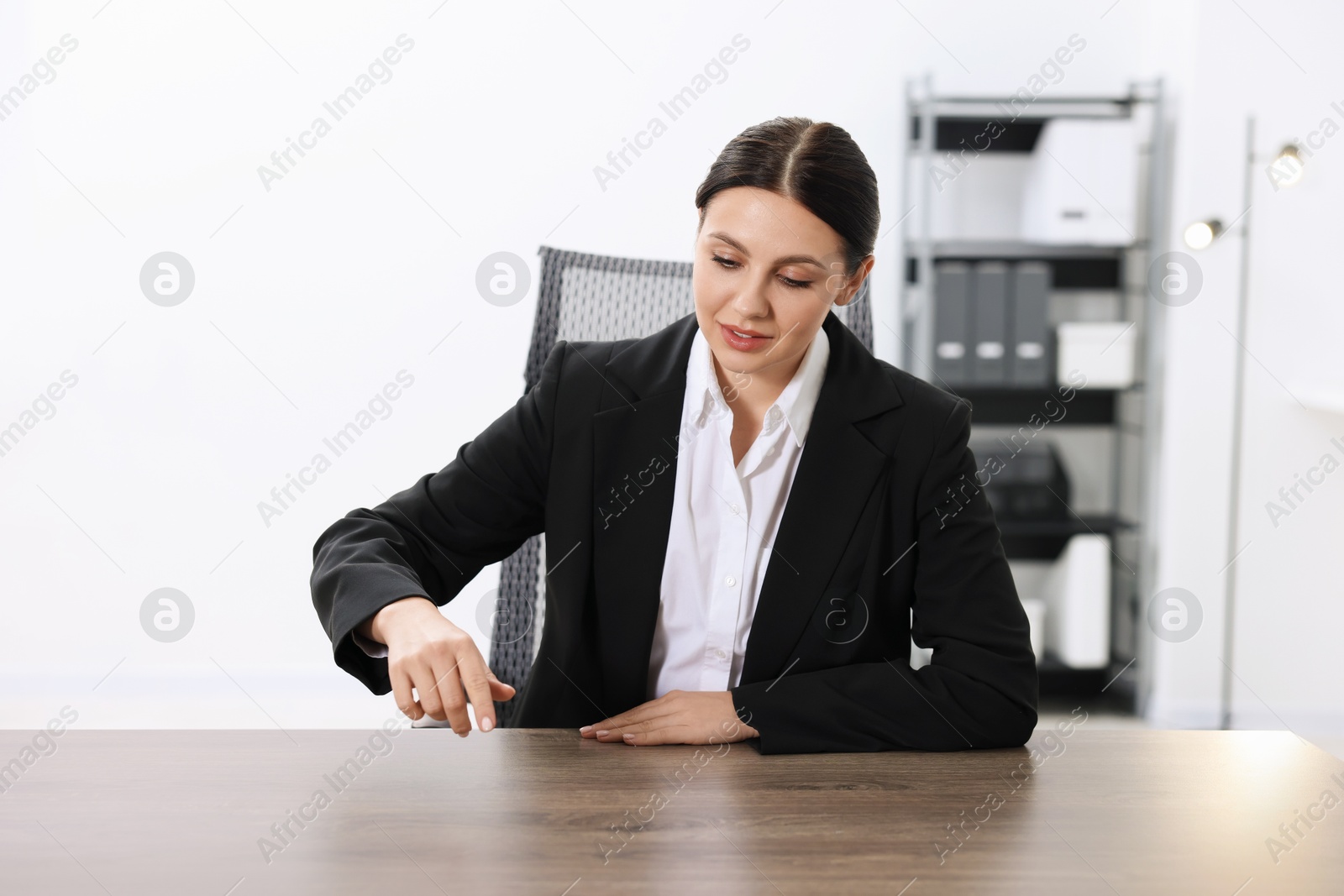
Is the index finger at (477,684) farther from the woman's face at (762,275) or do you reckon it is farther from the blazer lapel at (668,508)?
the woman's face at (762,275)

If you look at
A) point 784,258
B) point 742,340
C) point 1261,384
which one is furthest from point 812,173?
point 1261,384

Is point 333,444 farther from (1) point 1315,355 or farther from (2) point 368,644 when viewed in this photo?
(1) point 1315,355

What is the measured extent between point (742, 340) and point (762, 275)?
0.08m

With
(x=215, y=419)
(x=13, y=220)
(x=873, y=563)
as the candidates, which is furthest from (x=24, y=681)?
(x=873, y=563)

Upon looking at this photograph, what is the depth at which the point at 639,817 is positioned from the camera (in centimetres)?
81

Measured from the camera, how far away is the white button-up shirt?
1257mm

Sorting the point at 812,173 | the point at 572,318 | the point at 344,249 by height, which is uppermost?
the point at 344,249

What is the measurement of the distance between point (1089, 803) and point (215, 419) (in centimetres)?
288

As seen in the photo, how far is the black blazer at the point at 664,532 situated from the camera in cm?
118

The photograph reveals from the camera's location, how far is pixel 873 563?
4.09 feet

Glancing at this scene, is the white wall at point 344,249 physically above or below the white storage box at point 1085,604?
above

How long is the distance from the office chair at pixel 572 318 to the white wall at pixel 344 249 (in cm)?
169

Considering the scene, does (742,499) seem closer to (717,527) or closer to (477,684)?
(717,527)

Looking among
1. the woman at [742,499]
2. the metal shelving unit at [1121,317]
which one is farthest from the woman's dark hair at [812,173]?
the metal shelving unit at [1121,317]
